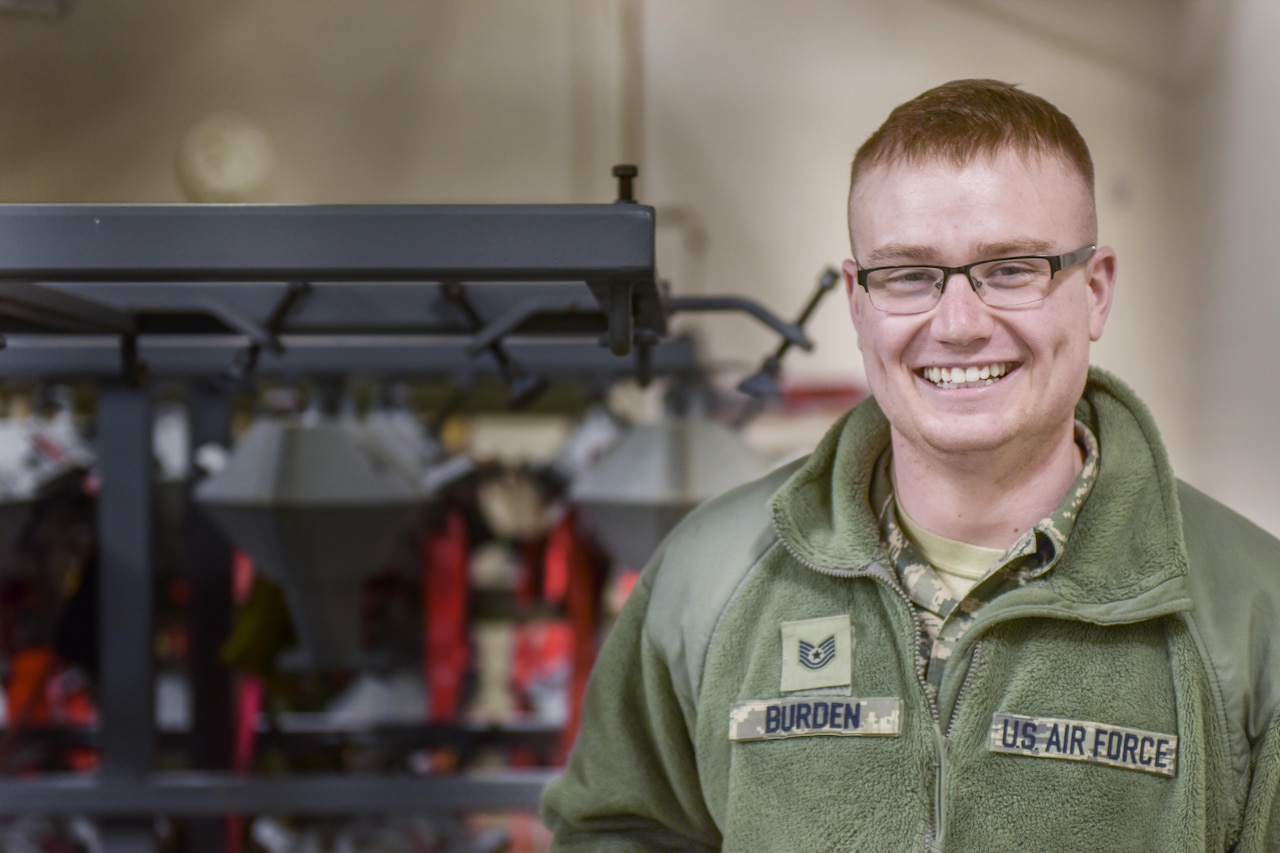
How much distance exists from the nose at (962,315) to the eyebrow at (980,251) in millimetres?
26

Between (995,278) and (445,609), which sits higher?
(995,278)

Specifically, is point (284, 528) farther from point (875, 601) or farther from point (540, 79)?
point (540, 79)

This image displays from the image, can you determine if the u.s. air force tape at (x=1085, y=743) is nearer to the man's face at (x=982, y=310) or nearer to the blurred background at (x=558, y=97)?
the man's face at (x=982, y=310)

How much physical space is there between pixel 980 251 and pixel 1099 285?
0.54 feet

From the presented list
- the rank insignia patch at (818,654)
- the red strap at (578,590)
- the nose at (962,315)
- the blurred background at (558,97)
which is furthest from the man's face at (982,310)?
the blurred background at (558,97)

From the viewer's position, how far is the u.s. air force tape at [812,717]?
1.08m

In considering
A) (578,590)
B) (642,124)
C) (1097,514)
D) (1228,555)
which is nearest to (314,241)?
(1097,514)

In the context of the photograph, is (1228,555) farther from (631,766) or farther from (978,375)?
(631,766)

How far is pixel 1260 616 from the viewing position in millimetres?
1023

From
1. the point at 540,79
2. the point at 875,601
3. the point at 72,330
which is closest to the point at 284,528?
the point at 72,330

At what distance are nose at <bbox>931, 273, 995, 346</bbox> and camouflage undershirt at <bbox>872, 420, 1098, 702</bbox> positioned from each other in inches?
7.9

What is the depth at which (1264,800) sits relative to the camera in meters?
0.99

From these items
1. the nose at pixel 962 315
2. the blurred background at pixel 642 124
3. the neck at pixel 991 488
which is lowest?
the neck at pixel 991 488

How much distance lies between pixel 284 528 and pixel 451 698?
1.31 meters
